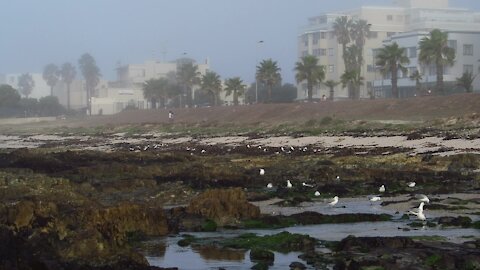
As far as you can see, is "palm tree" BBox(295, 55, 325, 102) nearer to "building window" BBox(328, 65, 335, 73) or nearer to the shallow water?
"building window" BBox(328, 65, 335, 73)

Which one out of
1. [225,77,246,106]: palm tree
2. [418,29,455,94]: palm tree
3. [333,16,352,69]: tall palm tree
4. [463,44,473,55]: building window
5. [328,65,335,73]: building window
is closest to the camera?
[418,29,455,94]: palm tree

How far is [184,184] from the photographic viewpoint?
94.4ft

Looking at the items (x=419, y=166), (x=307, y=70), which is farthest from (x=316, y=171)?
(x=307, y=70)

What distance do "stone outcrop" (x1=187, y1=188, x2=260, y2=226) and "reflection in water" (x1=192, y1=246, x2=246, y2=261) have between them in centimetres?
334

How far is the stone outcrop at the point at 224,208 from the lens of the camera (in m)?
20.0

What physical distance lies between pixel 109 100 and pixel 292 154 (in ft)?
426

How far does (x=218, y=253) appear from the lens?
51.5 feet

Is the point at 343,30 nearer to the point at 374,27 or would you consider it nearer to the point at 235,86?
the point at 374,27

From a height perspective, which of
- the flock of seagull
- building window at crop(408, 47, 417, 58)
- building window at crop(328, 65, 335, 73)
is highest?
building window at crop(408, 47, 417, 58)

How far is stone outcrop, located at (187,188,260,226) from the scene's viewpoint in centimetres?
1997

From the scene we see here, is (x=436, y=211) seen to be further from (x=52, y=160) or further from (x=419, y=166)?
(x=52, y=160)

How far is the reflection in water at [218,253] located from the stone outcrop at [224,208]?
3.34 meters

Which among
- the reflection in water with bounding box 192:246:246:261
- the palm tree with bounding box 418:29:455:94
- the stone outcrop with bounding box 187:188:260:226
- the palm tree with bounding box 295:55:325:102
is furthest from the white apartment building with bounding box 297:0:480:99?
the reflection in water with bounding box 192:246:246:261

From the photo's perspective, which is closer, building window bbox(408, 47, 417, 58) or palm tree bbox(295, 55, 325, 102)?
palm tree bbox(295, 55, 325, 102)
